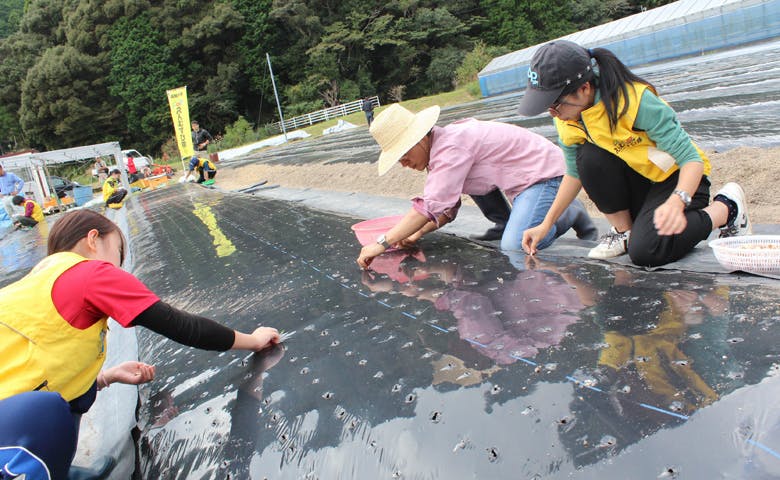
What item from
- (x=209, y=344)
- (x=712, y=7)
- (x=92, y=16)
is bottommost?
(x=209, y=344)

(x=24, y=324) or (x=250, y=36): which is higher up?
(x=250, y=36)

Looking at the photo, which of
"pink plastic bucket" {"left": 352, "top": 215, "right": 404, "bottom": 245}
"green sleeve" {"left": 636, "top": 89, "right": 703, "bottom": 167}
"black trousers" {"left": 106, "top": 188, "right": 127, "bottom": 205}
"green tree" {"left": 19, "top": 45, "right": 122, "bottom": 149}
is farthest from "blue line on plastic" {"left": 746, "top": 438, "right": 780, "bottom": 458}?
"green tree" {"left": 19, "top": 45, "right": 122, "bottom": 149}

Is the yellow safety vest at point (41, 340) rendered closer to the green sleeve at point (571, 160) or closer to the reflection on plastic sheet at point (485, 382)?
the reflection on plastic sheet at point (485, 382)

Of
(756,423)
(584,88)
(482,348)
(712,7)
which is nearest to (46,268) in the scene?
(482,348)

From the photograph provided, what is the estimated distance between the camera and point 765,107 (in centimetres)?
473

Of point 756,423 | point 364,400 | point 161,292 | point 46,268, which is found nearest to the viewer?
point 756,423

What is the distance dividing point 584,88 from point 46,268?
1858 millimetres

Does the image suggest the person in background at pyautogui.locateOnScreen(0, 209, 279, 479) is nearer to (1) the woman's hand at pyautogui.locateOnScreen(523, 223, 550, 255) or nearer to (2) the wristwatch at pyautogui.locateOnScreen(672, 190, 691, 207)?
(1) the woman's hand at pyautogui.locateOnScreen(523, 223, 550, 255)

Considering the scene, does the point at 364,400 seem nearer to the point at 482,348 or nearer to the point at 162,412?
the point at 482,348

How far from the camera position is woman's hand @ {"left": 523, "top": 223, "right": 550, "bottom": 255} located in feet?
7.10

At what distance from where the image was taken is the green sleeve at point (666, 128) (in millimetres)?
1788

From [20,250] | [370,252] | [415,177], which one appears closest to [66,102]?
[20,250]

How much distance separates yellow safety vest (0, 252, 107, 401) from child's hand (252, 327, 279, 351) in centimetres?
47

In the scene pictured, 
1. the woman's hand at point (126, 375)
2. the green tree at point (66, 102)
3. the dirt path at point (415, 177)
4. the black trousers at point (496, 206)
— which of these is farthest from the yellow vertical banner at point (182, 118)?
the green tree at point (66, 102)
